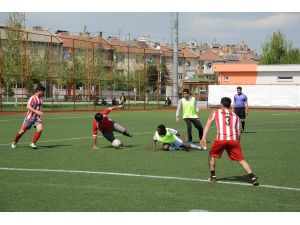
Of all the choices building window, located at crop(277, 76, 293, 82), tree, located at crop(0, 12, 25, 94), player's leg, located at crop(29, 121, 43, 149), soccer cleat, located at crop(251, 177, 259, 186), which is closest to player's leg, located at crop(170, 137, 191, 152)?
player's leg, located at crop(29, 121, 43, 149)

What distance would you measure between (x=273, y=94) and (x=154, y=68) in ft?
116

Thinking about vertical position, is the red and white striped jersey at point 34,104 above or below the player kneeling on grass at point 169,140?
above

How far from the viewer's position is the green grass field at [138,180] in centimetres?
771

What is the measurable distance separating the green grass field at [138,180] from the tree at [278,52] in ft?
216

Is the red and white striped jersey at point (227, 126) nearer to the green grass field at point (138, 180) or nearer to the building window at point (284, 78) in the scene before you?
the green grass field at point (138, 180)

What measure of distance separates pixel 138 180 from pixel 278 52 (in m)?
74.0

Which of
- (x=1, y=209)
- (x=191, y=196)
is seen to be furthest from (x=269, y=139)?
(x=1, y=209)

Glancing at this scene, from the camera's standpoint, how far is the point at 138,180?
9945mm

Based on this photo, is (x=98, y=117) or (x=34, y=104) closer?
(x=98, y=117)

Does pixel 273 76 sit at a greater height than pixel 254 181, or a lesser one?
greater

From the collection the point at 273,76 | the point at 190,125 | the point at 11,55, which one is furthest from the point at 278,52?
the point at 190,125

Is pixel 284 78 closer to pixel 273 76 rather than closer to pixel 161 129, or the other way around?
pixel 273 76

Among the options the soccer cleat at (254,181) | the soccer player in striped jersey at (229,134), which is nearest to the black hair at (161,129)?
the soccer player in striped jersey at (229,134)

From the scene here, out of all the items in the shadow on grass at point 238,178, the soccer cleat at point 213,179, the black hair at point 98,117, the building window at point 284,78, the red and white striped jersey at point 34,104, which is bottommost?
the shadow on grass at point 238,178
